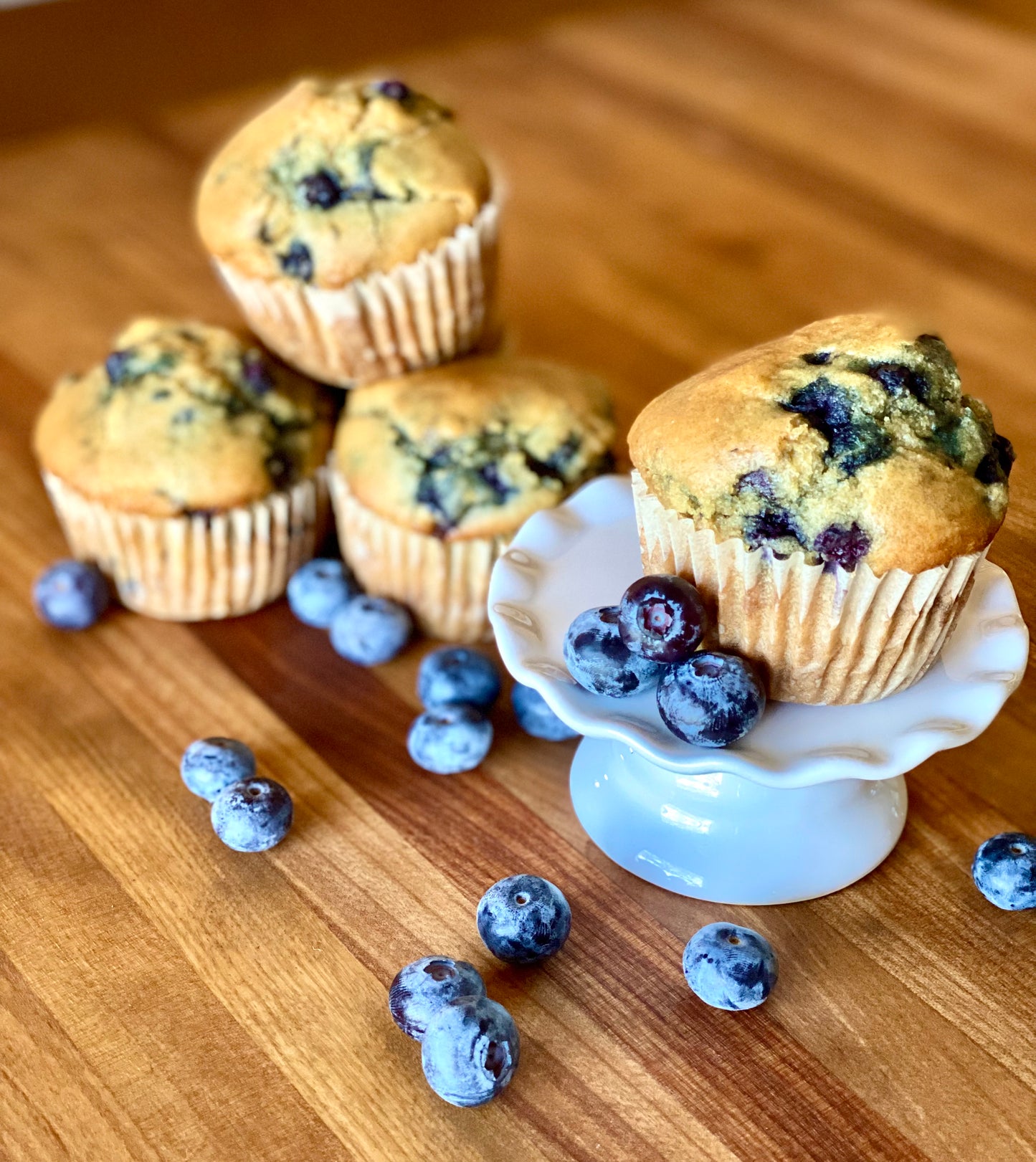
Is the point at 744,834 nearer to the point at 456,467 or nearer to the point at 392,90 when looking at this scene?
the point at 456,467

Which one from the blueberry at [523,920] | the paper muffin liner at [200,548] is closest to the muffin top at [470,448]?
the paper muffin liner at [200,548]

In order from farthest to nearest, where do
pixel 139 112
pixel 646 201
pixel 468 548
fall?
pixel 139 112
pixel 646 201
pixel 468 548

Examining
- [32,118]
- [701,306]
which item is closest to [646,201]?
[701,306]

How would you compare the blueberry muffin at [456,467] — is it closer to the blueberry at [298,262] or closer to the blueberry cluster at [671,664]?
the blueberry at [298,262]

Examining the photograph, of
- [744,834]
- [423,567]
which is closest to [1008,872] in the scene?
[744,834]

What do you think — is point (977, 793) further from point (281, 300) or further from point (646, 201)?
point (646, 201)

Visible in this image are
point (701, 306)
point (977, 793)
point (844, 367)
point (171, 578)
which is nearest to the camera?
point (844, 367)

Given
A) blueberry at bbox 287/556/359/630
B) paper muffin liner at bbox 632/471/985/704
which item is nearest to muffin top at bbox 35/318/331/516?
blueberry at bbox 287/556/359/630

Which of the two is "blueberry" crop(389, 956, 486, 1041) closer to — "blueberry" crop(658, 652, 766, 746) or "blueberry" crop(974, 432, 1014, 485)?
"blueberry" crop(658, 652, 766, 746)
